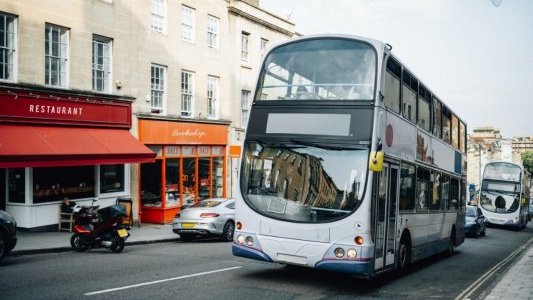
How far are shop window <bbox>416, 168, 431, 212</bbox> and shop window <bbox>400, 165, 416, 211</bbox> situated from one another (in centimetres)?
40

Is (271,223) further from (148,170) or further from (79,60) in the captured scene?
(148,170)

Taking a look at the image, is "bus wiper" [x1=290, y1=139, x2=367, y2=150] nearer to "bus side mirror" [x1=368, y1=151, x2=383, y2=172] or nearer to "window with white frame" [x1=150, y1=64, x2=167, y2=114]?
"bus side mirror" [x1=368, y1=151, x2=383, y2=172]

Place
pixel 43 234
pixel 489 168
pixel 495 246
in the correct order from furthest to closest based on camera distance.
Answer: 1. pixel 489 168
2. pixel 495 246
3. pixel 43 234

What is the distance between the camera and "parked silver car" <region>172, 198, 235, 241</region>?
17.9m

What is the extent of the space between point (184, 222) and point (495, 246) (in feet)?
42.2

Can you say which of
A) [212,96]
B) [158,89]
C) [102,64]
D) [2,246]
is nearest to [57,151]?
[102,64]

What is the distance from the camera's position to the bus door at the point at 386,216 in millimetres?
9711

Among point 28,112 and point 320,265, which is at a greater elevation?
point 28,112

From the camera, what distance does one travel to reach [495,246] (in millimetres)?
22578

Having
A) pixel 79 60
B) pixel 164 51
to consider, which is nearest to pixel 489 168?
pixel 164 51

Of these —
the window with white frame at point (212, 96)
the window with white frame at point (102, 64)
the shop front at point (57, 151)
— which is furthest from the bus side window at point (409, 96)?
the window with white frame at point (212, 96)

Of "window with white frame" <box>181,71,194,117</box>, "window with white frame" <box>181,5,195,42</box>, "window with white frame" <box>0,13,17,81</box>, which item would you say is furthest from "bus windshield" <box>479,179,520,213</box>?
"window with white frame" <box>0,13,17,81</box>

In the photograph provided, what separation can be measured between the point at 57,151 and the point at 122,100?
14.7 ft

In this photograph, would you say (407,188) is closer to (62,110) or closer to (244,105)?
(62,110)
